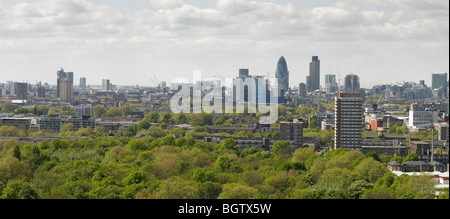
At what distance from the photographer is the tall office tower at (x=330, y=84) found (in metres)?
148

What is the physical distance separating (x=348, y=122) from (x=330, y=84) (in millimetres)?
112328

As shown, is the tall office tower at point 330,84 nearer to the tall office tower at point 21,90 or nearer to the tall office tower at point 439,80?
the tall office tower at point 439,80

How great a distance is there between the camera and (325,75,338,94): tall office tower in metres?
148

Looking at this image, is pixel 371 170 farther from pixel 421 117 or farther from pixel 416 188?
pixel 421 117

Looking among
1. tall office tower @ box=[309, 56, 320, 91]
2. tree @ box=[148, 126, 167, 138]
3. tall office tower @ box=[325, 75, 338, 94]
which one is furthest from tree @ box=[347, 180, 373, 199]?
tall office tower @ box=[309, 56, 320, 91]

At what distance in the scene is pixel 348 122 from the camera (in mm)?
45438

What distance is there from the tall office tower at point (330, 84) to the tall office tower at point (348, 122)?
336 ft

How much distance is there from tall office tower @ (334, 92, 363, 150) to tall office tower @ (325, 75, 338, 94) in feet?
336

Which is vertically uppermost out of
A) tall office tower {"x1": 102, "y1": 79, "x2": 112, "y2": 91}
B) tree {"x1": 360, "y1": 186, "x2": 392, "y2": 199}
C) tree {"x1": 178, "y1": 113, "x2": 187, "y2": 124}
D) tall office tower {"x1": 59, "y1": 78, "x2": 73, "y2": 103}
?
tall office tower {"x1": 102, "y1": 79, "x2": 112, "y2": 91}

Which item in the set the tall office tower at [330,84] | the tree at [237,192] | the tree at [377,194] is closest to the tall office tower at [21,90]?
the tall office tower at [330,84]

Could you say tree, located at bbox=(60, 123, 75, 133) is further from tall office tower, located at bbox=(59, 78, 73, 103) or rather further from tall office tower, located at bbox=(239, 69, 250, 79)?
tall office tower, located at bbox=(59, 78, 73, 103)

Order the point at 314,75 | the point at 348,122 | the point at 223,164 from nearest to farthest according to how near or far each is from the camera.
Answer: the point at 223,164 < the point at 348,122 < the point at 314,75

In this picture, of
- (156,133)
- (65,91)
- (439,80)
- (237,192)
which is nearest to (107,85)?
(65,91)
